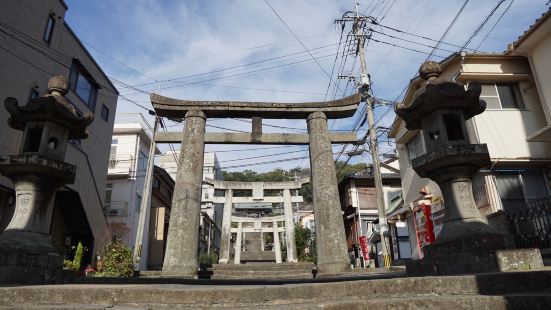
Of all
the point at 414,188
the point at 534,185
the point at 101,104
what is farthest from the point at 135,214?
the point at 534,185

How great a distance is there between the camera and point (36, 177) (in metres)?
5.89

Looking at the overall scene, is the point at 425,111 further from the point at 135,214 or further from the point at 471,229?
the point at 135,214

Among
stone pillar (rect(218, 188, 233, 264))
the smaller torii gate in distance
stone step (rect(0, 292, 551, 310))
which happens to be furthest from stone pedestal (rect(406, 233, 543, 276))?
stone pillar (rect(218, 188, 233, 264))

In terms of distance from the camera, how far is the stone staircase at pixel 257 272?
33.0 feet

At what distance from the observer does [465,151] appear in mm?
4926

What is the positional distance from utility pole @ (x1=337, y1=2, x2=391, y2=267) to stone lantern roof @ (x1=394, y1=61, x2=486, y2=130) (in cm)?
902

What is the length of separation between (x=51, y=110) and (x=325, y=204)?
5.88m

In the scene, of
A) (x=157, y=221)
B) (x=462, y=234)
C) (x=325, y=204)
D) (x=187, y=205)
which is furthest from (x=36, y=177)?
(x=157, y=221)

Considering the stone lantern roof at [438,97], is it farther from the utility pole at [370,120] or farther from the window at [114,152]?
the window at [114,152]

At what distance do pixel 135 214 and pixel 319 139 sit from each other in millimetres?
19314

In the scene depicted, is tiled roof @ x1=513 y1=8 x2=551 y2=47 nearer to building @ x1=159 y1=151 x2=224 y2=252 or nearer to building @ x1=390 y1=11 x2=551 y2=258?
building @ x1=390 y1=11 x2=551 y2=258

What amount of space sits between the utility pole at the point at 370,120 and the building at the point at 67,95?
44.6 ft

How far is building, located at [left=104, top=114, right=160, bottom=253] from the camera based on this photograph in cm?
2279

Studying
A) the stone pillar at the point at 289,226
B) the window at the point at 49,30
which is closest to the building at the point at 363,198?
the stone pillar at the point at 289,226
